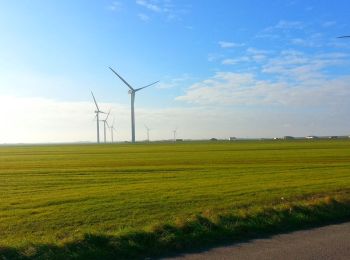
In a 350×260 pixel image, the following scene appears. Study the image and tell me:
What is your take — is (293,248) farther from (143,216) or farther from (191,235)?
(143,216)

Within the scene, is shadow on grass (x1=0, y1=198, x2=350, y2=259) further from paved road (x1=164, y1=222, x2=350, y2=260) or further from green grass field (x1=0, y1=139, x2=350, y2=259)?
paved road (x1=164, y1=222, x2=350, y2=260)

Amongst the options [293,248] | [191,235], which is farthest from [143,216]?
[293,248]

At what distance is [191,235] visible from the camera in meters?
9.89

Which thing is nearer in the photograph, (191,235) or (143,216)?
(191,235)

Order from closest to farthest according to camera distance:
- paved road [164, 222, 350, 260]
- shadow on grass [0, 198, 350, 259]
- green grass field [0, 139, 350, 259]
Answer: paved road [164, 222, 350, 260], shadow on grass [0, 198, 350, 259], green grass field [0, 139, 350, 259]

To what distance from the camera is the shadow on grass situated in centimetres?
868

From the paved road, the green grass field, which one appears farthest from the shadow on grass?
the paved road

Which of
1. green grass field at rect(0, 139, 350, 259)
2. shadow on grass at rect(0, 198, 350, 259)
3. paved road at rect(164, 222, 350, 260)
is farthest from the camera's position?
green grass field at rect(0, 139, 350, 259)

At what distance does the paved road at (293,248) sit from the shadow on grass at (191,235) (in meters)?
0.57

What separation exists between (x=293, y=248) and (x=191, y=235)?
2205 mm

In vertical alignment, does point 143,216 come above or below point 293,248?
below

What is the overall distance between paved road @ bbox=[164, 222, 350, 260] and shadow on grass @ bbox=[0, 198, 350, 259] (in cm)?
57

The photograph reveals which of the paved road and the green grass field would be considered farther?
the green grass field

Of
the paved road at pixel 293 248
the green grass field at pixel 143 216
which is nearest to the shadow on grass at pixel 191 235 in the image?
the green grass field at pixel 143 216
